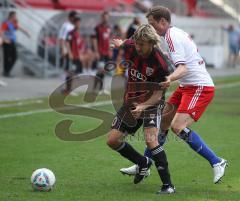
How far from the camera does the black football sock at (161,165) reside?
27.2 ft

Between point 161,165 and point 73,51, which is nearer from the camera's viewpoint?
point 161,165

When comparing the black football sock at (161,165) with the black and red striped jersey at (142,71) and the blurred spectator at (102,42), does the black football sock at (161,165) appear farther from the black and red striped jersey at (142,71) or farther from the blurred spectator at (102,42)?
the blurred spectator at (102,42)

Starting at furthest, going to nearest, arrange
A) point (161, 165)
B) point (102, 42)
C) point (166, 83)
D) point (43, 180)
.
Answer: point (102, 42) → point (161, 165) → point (43, 180) → point (166, 83)

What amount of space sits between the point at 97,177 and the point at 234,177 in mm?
1648

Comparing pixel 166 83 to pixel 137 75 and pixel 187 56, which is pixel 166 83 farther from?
pixel 187 56

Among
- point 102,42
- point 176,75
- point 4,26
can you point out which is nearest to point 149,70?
point 176,75

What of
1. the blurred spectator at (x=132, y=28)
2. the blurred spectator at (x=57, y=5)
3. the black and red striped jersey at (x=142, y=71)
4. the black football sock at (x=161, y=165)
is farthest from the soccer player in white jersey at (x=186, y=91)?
the blurred spectator at (x=57, y=5)

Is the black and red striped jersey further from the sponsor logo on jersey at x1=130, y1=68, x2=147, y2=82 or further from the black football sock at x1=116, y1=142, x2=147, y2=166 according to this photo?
the black football sock at x1=116, y1=142, x2=147, y2=166

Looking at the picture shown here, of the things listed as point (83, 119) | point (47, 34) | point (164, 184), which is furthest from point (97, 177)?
point (47, 34)

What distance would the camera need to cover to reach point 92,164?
1012 centimetres

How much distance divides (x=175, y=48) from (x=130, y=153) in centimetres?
129

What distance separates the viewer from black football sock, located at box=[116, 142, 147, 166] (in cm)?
872

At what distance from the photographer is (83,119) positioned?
50.0ft

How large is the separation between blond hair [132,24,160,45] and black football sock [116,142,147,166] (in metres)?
1.27
